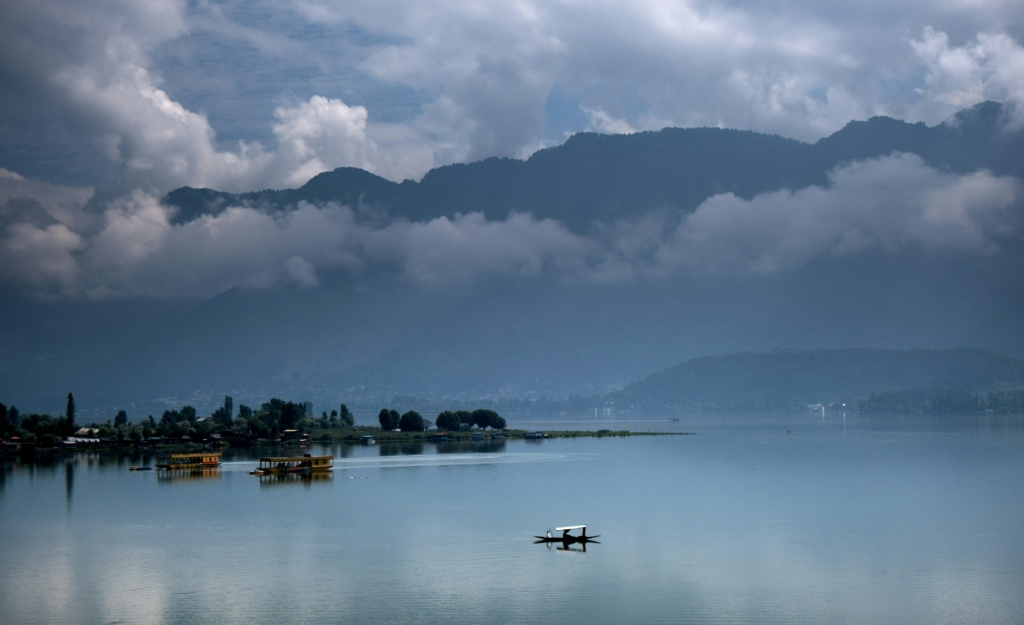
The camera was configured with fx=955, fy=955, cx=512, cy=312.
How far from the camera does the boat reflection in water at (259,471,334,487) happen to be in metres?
83.7

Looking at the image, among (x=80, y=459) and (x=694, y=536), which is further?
(x=80, y=459)

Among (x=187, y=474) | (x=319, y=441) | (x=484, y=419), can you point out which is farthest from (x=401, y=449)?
(x=187, y=474)

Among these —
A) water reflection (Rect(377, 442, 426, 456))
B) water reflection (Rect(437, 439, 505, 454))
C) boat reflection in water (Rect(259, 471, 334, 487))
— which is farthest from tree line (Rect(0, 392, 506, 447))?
boat reflection in water (Rect(259, 471, 334, 487))

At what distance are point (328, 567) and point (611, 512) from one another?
76.0ft

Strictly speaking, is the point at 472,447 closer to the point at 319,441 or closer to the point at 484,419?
the point at 319,441

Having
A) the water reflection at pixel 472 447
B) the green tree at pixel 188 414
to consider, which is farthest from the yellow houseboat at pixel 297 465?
the green tree at pixel 188 414

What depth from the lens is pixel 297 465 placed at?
94.6 metres

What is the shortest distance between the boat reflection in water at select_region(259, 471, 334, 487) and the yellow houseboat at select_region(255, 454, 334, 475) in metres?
0.97

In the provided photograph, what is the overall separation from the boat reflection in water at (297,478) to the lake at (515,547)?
39.1 inches

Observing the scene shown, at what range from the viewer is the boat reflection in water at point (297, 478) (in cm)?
8369

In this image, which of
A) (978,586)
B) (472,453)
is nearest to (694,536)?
(978,586)

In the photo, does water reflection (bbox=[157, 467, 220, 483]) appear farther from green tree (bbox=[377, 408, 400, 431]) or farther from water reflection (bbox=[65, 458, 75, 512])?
green tree (bbox=[377, 408, 400, 431])

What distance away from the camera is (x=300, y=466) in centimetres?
9406

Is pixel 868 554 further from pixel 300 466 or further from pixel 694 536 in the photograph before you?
pixel 300 466
